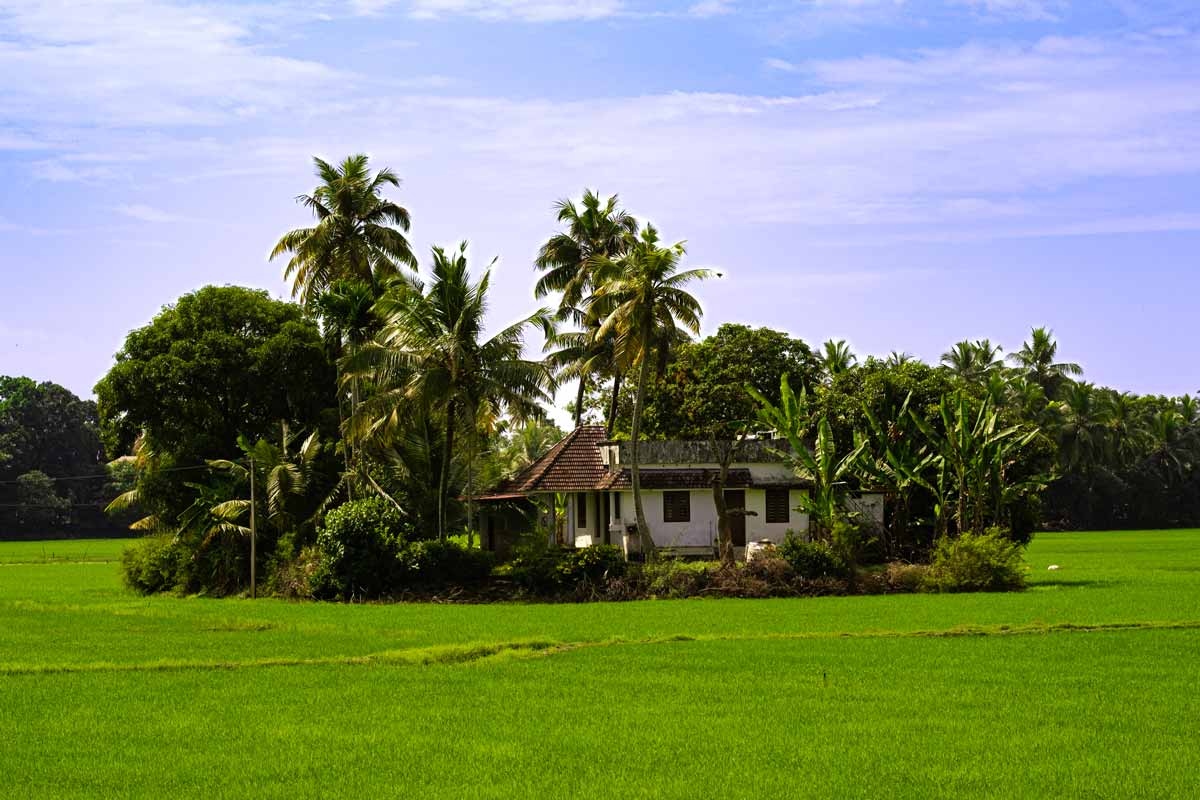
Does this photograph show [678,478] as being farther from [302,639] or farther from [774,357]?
[302,639]

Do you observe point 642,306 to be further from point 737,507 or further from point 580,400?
point 580,400

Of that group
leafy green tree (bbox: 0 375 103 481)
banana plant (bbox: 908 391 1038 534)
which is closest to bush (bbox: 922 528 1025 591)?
banana plant (bbox: 908 391 1038 534)

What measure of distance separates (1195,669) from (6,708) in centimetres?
1511

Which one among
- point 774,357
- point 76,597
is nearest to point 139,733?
point 76,597

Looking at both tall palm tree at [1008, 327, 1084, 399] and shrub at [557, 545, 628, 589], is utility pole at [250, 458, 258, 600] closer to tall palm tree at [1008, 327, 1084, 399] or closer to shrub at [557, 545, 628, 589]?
shrub at [557, 545, 628, 589]

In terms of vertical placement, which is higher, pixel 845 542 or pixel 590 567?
pixel 845 542

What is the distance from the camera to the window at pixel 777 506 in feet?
137

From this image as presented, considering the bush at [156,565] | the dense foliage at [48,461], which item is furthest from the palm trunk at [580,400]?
the dense foliage at [48,461]

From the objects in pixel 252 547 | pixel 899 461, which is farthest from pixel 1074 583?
pixel 252 547

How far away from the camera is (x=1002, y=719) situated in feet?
49.7

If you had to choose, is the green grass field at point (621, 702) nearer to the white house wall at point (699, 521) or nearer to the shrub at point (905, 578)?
the shrub at point (905, 578)

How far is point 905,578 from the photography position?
34281 mm

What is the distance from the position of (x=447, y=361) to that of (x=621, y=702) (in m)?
20.4

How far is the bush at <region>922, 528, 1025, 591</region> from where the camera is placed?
110ft
